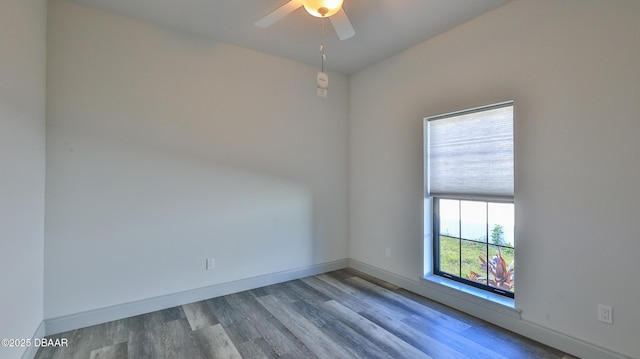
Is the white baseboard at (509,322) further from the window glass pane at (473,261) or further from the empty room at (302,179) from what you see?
the window glass pane at (473,261)

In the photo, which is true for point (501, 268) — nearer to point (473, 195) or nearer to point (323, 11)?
point (473, 195)

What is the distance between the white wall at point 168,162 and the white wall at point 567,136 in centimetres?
190

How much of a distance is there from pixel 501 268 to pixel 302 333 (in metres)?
1.92

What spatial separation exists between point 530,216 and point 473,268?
83cm

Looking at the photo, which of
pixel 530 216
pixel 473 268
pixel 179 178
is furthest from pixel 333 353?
pixel 179 178

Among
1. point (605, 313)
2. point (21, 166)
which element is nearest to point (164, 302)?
point (21, 166)

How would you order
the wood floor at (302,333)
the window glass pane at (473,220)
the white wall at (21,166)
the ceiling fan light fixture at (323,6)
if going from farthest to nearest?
the window glass pane at (473,220) → the wood floor at (302,333) → the ceiling fan light fixture at (323,6) → the white wall at (21,166)

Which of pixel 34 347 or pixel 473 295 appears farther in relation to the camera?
pixel 473 295

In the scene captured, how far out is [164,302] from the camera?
2939 millimetres

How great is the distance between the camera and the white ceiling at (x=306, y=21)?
2.54 metres

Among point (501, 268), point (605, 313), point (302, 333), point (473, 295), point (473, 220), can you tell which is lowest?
point (302, 333)

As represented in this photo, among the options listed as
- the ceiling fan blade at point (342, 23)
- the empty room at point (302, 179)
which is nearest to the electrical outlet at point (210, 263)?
the empty room at point (302, 179)

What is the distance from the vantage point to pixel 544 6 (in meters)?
2.34

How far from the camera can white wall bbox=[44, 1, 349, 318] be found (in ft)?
8.31
